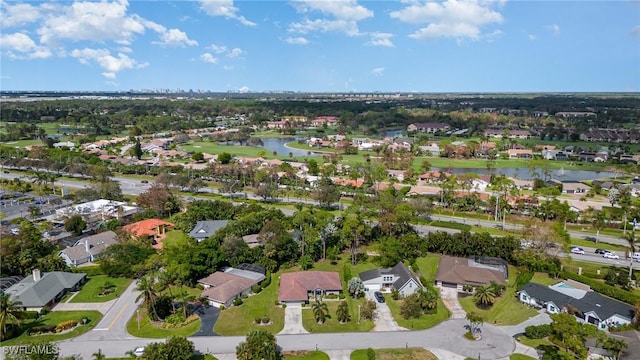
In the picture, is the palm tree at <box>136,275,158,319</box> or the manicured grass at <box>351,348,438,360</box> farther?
the palm tree at <box>136,275,158,319</box>

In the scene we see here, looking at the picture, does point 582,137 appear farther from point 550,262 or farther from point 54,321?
point 54,321

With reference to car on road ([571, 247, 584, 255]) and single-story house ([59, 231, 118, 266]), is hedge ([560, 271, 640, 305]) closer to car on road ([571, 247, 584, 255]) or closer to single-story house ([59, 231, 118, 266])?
car on road ([571, 247, 584, 255])

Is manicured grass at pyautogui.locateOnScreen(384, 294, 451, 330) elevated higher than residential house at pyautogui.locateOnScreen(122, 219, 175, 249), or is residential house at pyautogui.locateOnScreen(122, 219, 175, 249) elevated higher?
residential house at pyautogui.locateOnScreen(122, 219, 175, 249)

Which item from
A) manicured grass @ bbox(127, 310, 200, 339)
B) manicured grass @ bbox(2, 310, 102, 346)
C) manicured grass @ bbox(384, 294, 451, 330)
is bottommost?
manicured grass @ bbox(384, 294, 451, 330)

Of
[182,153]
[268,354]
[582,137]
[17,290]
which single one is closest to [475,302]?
[268,354]

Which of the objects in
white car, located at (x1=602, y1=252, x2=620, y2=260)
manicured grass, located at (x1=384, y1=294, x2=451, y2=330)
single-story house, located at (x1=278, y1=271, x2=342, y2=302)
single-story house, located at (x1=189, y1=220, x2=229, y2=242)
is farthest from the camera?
single-story house, located at (x1=189, y1=220, x2=229, y2=242)

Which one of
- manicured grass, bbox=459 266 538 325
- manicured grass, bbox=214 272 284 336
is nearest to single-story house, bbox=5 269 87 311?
manicured grass, bbox=214 272 284 336

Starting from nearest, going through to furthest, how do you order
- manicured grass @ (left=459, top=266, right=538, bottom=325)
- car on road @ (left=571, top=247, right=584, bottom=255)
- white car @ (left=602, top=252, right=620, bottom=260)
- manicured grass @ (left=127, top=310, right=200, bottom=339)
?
manicured grass @ (left=127, top=310, right=200, bottom=339) → manicured grass @ (left=459, top=266, right=538, bottom=325) → white car @ (left=602, top=252, right=620, bottom=260) → car on road @ (left=571, top=247, right=584, bottom=255)
